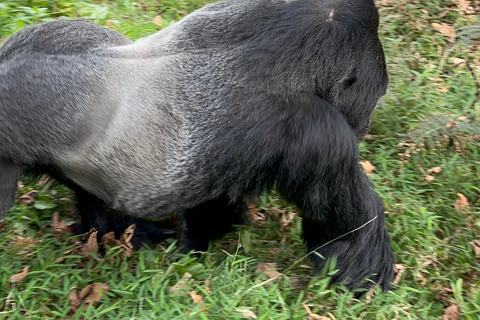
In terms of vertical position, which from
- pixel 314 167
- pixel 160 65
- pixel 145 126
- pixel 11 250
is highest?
pixel 160 65

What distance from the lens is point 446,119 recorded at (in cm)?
423

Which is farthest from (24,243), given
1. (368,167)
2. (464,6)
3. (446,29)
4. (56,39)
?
(464,6)

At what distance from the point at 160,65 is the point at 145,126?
323 mm

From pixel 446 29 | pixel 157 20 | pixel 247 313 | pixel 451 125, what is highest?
pixel 157 20

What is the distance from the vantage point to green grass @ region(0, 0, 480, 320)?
3111 mm

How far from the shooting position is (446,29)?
5.18 metres

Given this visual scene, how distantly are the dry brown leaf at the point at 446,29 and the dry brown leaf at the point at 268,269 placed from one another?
267cm

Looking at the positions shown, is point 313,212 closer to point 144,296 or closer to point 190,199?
point 190,199

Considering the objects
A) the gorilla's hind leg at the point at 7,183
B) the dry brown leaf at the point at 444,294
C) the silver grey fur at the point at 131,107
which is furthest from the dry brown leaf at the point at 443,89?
the gorilla's hind leg at the point at 7,183

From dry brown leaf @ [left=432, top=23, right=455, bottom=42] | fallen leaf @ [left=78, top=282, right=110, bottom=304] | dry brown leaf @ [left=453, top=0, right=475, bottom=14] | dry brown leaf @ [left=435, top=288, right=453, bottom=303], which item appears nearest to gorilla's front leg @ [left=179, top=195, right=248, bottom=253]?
fallen leaf @ [left=78, top=282, right=110, bottom=304]

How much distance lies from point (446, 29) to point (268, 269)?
286cm

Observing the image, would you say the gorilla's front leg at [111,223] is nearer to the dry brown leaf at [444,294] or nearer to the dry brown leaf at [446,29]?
the dry brown leaf at [444,294]

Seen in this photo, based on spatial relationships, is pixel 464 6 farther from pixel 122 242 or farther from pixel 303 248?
pixel 122 242

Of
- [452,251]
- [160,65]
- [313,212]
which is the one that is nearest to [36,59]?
[160,65]
